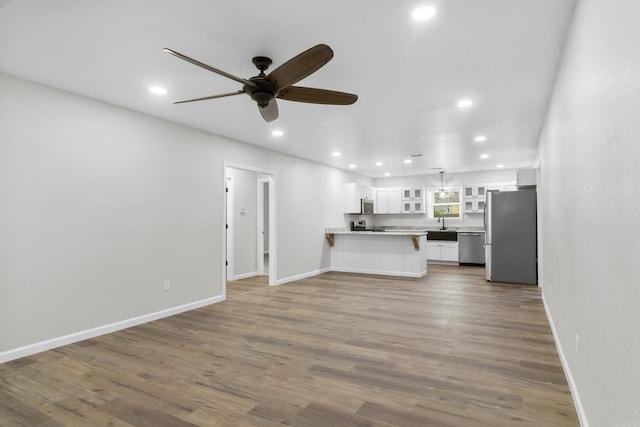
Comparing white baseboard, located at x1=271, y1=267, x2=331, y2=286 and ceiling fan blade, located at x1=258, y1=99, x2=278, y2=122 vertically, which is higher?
ceiling fan blade, located at x1=258, y1=99, x2=278, y2=122

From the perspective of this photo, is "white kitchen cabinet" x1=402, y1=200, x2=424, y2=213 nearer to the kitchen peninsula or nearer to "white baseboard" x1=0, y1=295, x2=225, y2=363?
the kitchen peninsula

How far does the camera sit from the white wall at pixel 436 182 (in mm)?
Answer: 9297

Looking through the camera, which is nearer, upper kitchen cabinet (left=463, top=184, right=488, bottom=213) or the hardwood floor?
the hardwood floor

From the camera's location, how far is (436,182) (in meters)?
10.0

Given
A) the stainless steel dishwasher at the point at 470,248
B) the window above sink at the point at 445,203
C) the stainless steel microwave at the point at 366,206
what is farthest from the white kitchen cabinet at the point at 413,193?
the stainless steel dishwasher at the point at 470,248

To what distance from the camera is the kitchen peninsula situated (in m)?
7.27

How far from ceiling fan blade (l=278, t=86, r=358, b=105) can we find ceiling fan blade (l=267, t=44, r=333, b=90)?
140 millimetres

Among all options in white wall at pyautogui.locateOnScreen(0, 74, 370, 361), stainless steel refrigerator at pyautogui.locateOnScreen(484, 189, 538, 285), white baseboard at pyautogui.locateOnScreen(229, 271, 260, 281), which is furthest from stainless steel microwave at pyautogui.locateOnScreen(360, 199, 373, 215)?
white wall at pyautogui.locateOnScreen(0, 74, 370, 361)

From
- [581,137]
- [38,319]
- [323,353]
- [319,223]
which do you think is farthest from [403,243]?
[38,319]

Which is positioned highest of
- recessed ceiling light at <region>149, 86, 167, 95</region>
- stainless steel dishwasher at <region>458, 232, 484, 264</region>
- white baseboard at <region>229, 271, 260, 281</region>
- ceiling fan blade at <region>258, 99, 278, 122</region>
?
recessed ceiling light at <region>149, 86, 167, 95</region>

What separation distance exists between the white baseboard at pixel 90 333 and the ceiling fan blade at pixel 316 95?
3.16 metres

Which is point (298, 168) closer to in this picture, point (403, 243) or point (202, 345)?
point (403, 243)

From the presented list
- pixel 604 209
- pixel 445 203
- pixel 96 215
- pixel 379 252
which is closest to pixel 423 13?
pixel 604 209

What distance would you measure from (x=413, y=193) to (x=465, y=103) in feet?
20.7
